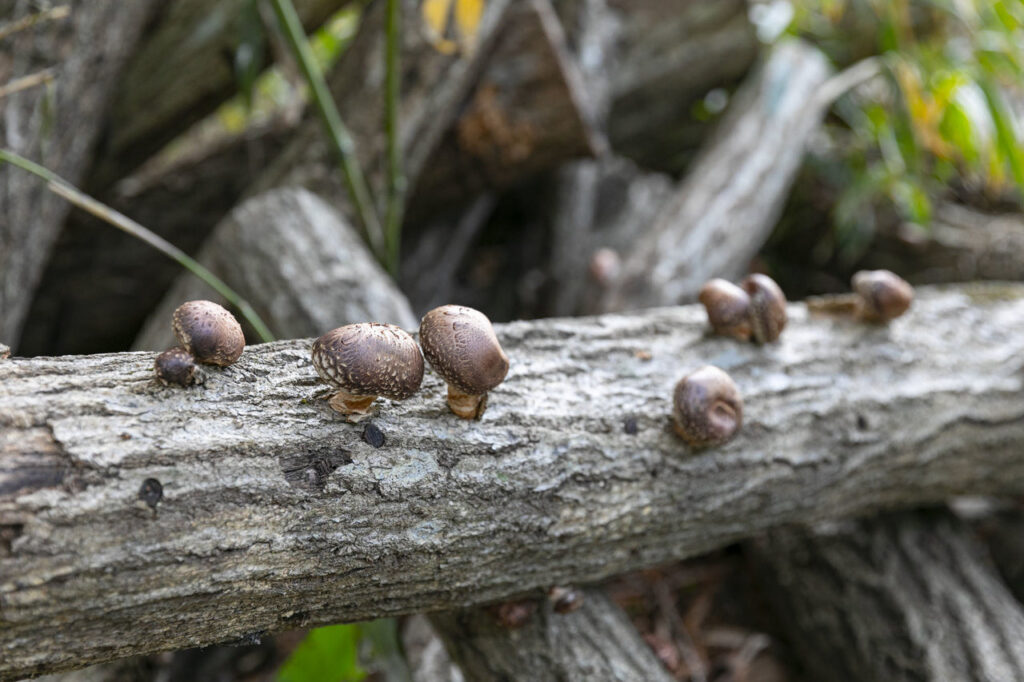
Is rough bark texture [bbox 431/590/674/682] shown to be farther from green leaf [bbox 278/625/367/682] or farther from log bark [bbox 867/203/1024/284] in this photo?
log bark [bbox 867/203/1024/284]

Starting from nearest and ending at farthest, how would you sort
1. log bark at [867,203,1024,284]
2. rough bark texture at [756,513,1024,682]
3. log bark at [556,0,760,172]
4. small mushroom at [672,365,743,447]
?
small mushroom at [672,365,743,447] → rough bark texture at [756,513,1024,682] → log bark at [867,203,1024,284] → log bark at [556,0,760,172]

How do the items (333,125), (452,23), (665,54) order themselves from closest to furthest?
(333,125) < (452,23) < (665,54)

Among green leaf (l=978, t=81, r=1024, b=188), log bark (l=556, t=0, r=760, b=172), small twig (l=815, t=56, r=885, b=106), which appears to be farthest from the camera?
log bark (l=556, t=0, r=760, b=172)

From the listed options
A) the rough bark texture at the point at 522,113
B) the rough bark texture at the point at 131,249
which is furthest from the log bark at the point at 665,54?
the rough bark texture at the point at 131,249

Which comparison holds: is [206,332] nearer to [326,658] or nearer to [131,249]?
[326,658]

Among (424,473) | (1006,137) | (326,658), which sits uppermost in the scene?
(1006,137)

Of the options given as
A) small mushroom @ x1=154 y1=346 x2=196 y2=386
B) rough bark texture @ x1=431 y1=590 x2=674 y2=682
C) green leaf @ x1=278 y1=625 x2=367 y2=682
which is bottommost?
rough bark texture @ x1=431 y1=590 x2=674 y2=682

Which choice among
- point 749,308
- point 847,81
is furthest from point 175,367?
point 847,81

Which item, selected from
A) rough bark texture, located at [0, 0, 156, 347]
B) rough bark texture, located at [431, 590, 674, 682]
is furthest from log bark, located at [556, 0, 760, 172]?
rough bark texture, located at [431, 590, 674, 682]
